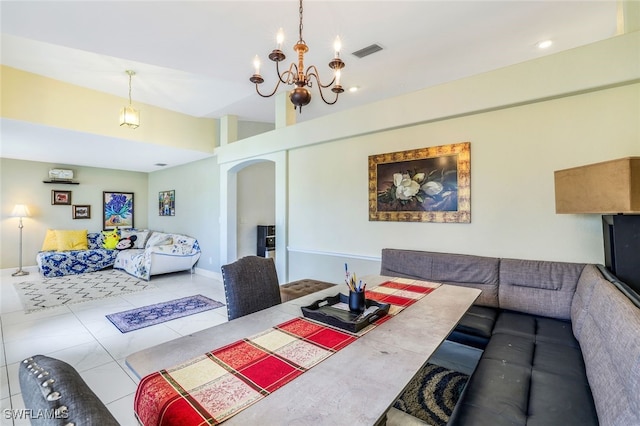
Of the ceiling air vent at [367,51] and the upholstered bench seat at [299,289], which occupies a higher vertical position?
the ceiling air vent at [367,51]

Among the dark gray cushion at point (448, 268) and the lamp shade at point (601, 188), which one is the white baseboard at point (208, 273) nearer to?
the dark gray cushion at point (448, 268)

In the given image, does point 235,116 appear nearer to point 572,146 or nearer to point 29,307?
point 29,307

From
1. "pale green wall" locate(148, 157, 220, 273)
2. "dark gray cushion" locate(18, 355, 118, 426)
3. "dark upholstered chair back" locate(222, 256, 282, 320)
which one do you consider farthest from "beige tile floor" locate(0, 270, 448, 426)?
"dark gray cushion" locate(18, 355, 118, 426)

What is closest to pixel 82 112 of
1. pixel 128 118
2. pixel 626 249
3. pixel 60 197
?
pixel 128 118

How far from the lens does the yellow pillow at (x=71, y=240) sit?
21.8ft

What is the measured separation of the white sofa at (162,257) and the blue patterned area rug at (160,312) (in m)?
1.67

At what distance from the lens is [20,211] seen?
6.22 metres

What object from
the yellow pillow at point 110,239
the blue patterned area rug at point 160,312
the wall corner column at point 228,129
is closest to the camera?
the blue patterned area rug at point 160,312

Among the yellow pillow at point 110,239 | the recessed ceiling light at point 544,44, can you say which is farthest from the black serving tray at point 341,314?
the yellow pillow at point 110,239

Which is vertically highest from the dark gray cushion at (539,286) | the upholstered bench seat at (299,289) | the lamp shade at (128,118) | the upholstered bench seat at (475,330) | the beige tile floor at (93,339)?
the lamp shade at (128,118)

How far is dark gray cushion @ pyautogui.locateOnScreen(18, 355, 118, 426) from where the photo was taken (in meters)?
0.50

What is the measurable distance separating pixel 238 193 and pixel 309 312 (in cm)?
488

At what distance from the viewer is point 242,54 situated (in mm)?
3137

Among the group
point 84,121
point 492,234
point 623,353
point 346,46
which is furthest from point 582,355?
point 84,121
